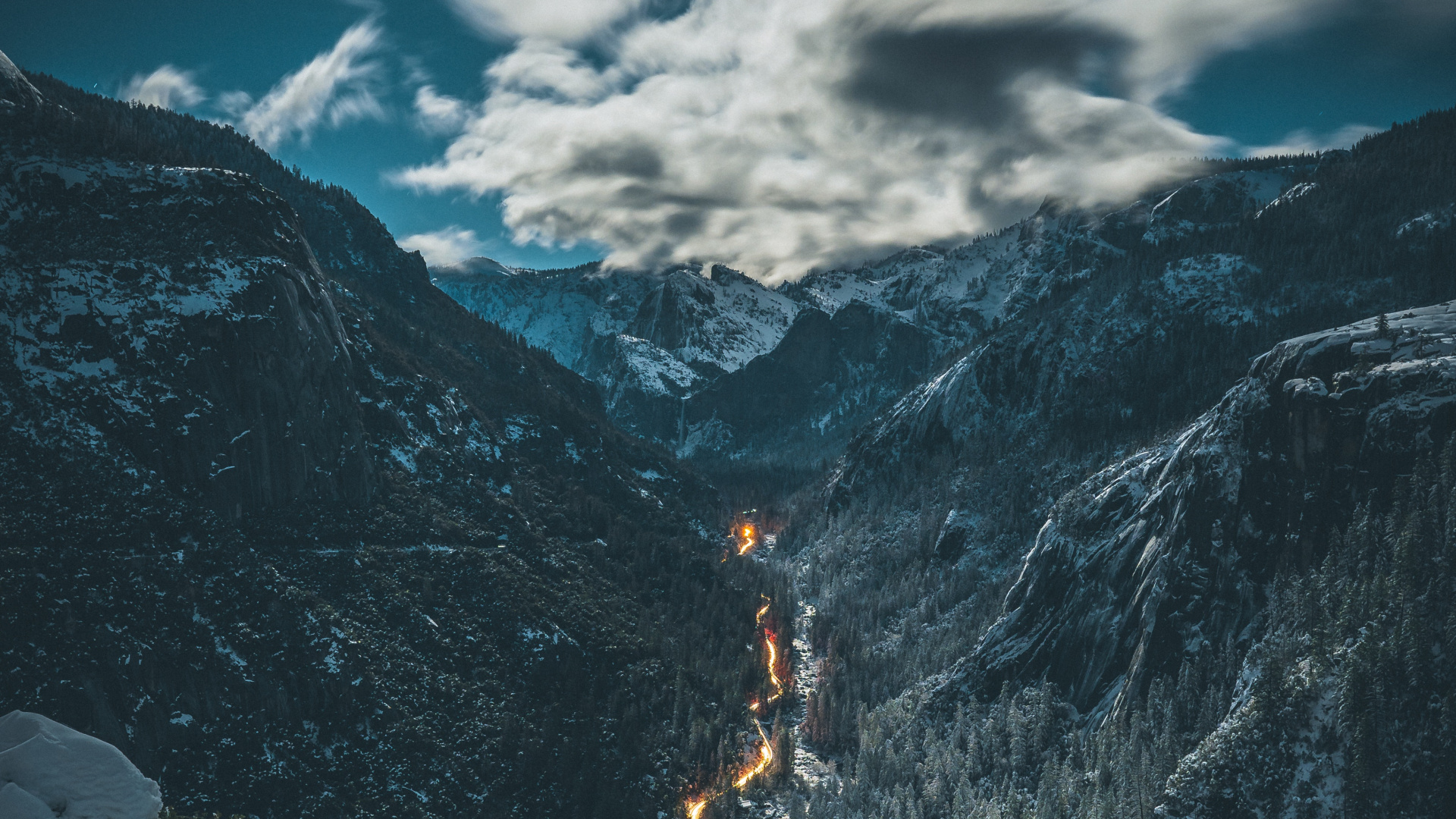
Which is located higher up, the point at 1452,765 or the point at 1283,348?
the point at 1283,348

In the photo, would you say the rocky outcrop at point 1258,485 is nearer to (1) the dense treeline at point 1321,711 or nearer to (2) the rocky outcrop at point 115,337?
(1) the dense treeline at point 1321,711

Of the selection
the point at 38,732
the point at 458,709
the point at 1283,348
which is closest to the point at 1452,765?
the point at 1283,348

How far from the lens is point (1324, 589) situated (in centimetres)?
12481

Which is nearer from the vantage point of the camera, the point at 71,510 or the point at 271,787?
the point at 271,787

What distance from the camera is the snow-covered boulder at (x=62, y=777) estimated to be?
3766 centimetres

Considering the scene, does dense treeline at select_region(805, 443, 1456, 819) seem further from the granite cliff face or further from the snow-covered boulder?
the snow-covered boulder

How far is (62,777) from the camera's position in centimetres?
3912

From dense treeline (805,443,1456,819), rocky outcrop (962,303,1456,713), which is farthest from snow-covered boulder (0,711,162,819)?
rocky outcrop (962,303,1456,713)

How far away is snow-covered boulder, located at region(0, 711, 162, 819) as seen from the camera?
37656 mm

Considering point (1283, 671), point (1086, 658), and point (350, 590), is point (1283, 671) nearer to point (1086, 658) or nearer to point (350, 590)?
point (1086, 658)

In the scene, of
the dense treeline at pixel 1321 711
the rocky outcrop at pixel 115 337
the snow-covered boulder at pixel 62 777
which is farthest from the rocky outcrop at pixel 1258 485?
the rocky outcrop at pixel 115 337

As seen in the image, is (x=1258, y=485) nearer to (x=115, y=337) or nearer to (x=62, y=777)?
(x=62, y=777)

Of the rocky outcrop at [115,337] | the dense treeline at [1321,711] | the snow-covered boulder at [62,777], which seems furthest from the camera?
the rocky outcrop at [115,337]

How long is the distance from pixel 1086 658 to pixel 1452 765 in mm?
85595
